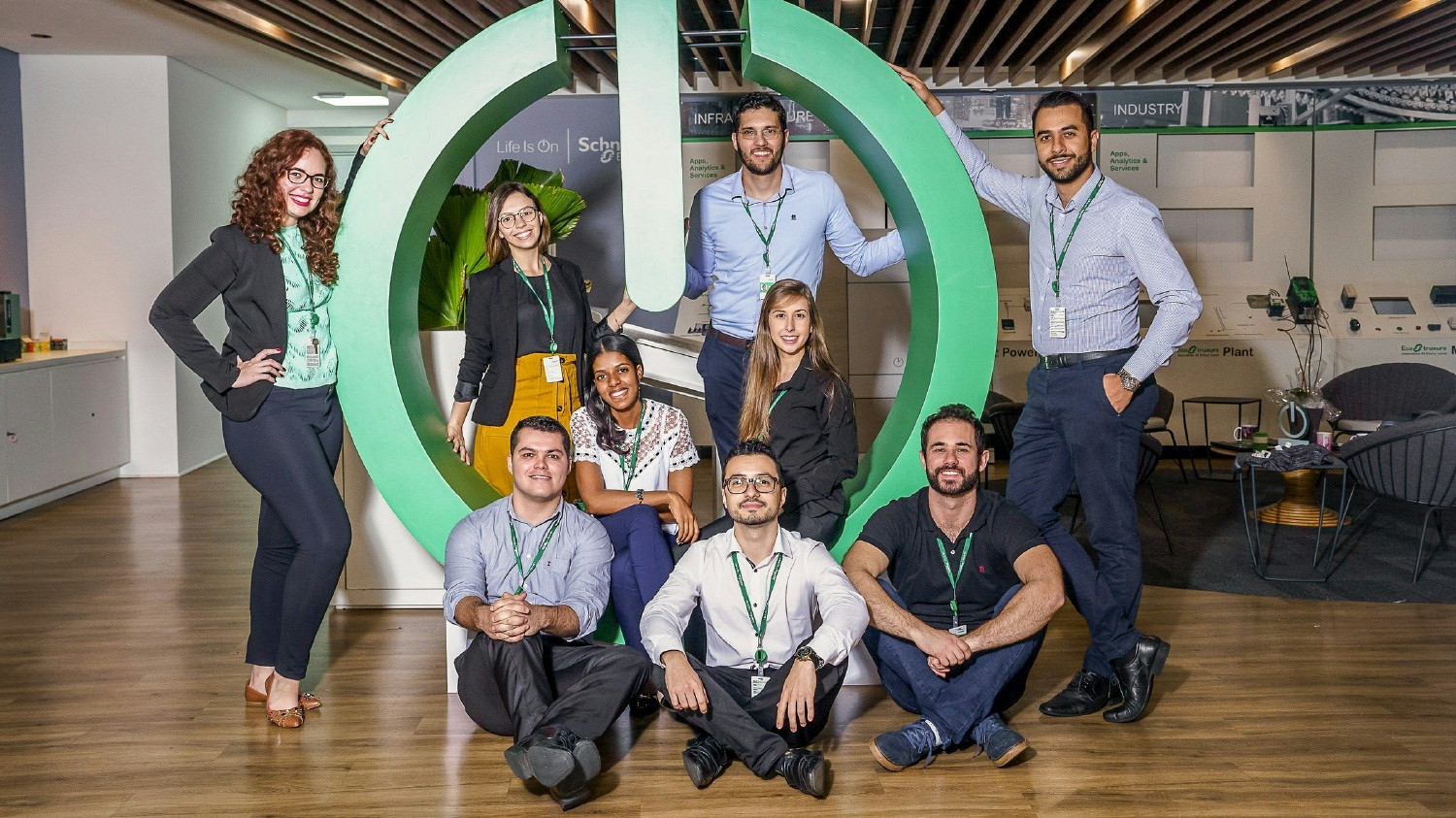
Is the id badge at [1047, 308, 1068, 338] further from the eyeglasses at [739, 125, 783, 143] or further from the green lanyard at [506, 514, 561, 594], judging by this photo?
the green lanyard at [506, 514, 561, 594]

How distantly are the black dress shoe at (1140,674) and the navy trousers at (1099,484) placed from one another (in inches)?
1.8

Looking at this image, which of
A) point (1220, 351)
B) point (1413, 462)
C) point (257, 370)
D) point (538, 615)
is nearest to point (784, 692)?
point (538, 615)

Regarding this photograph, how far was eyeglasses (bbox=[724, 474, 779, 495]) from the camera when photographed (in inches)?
129

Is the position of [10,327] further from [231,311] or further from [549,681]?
[549,681]

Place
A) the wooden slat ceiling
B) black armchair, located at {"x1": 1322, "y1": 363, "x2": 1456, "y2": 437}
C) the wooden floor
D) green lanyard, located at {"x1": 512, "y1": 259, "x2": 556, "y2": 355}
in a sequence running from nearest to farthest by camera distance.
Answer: the wooden floor < green lanyard, located at {"x1": 512, "y1": 259, "x2": 556, "y2": 355} < the wooden slat ceiling < black armchair, located at {"x1": 1322, "y1": 363, "x2": 1456, "y2": 437}

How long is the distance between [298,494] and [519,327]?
901mm

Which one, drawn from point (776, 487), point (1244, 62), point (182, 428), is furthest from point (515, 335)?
point (1244, 62)

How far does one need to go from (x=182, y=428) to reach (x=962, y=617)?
718cm

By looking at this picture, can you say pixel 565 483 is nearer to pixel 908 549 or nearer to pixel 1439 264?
pixel 908 549

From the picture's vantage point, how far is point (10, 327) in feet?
23.6

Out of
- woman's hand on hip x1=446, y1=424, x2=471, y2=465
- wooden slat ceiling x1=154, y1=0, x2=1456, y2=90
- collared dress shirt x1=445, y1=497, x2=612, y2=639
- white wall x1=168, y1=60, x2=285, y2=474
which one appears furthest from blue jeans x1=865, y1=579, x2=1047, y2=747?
white wall x1=168, y1=60, x2=285, y2=474

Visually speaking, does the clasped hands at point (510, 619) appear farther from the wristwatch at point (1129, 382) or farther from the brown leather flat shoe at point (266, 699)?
the wristwatch at point (1129, 382)

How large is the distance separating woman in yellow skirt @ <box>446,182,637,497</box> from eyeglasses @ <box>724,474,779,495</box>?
0.92m

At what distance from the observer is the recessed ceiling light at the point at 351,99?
10544 millimetres
